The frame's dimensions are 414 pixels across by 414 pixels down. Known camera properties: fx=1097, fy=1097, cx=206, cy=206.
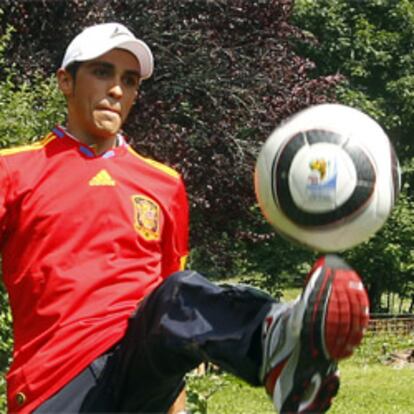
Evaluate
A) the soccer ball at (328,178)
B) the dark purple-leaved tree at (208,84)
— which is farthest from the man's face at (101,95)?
the dark purple-leaved tree at (208,84)

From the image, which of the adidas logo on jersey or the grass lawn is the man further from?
the grass lawn

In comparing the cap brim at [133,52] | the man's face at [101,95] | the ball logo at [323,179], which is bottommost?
the ball logo at [323,179]

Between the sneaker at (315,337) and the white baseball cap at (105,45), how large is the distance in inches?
45.6

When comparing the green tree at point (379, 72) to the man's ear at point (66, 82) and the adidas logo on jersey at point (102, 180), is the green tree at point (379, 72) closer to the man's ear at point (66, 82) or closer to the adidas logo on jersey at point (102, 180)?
the man's ear at point (66, 82)

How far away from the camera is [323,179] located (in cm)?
319

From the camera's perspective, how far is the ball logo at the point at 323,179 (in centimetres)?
319

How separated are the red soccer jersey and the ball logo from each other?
0.79 meters

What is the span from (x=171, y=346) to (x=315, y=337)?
50 centimetres

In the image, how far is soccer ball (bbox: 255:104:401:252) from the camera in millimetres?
3195

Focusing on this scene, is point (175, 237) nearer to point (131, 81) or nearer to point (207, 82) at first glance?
point (131, 81)

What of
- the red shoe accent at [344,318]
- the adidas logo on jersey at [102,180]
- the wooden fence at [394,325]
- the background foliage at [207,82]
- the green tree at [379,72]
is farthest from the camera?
the green tree at [379,72]

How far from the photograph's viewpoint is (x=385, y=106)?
19234 millimetres

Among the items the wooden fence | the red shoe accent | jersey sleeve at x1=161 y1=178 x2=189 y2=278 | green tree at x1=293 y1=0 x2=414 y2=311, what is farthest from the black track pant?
green tree at x1=293 y1=0 x2=414 y2=311

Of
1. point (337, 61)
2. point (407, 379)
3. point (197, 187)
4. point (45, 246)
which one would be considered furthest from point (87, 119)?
point (337, 61)
